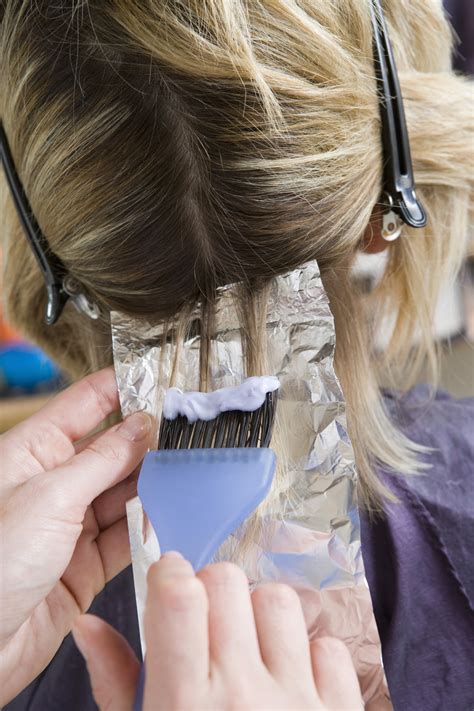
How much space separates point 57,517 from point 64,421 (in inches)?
5.7

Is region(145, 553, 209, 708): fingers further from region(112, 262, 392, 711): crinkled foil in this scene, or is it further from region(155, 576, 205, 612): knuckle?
region(112, 262, 392, 711): crinkled foil

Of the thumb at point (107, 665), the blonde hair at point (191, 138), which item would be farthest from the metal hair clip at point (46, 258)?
the thumb at point (107, 665)

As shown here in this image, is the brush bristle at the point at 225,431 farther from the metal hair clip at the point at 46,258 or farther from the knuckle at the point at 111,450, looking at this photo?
the metal hair clip at the point at 46,258

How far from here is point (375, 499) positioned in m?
0.74

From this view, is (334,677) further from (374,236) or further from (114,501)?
(374,236)

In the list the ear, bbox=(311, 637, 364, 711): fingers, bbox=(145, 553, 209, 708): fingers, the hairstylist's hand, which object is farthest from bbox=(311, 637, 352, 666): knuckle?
the ear

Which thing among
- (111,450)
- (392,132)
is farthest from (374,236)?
(111,450)

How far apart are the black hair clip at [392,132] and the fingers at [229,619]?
0.39m

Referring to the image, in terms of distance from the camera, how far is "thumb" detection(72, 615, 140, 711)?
50cm

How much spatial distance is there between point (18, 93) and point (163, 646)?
0.49 metres

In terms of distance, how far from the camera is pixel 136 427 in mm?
660

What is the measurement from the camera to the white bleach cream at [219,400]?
1.98 ft

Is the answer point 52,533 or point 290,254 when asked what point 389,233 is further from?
point 52,533

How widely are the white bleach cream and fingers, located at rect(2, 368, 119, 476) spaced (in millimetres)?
99
